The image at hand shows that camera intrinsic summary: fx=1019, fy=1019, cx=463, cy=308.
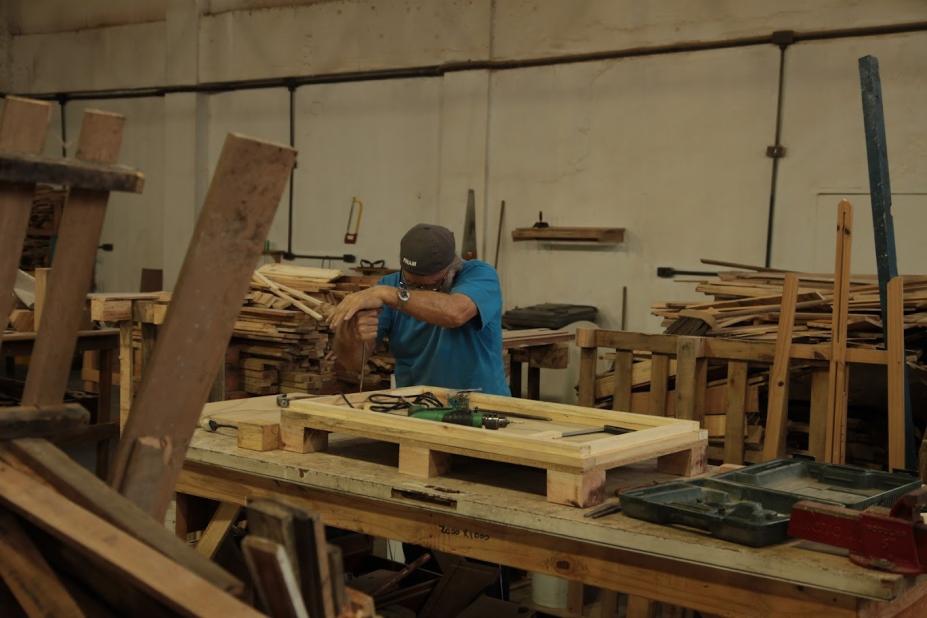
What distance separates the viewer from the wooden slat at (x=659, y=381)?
5414mm

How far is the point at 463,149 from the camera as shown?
31.8 feet

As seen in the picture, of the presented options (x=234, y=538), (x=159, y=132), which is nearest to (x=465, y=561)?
(x=234, y=538)

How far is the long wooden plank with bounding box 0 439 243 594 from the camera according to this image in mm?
1526

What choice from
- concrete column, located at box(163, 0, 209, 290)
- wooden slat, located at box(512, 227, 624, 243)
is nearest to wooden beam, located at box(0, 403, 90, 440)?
wooden slat, located at box(512, 227, 624, 243)

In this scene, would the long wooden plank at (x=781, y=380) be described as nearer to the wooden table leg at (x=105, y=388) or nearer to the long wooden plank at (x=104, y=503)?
the long wooden plank at (x=104, y=503)

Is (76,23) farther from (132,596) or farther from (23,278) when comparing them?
(132,596)

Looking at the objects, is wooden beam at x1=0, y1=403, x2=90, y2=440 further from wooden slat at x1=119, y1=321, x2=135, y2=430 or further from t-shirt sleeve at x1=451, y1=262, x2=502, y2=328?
wooden slat at x1=119, y1=321, x2=135, y2=430

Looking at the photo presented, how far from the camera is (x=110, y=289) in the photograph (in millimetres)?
12750

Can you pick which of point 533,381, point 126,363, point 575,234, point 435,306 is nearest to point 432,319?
point 435,306

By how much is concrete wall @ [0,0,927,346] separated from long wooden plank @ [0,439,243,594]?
6.98 m

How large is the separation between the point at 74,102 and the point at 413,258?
10328 mm

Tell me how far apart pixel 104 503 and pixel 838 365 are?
4.02 m

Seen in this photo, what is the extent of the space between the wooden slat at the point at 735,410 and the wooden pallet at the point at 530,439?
203 cm

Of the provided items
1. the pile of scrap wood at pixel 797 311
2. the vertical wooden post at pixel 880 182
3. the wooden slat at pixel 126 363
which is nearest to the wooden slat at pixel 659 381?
the pile of scrap wood at pixel 797 311
